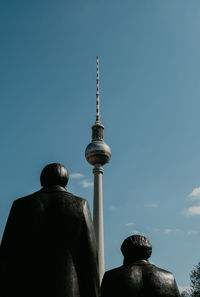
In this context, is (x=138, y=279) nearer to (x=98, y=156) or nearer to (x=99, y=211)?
(x=99, y=211)

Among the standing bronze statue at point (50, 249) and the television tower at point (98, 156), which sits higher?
the television tower at point (98, 156)

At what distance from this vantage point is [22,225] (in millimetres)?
4246

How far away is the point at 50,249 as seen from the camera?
13.3 ft

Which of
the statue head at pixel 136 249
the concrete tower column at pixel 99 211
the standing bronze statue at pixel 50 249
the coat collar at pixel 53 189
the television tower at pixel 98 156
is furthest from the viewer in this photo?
the television tower at pixel 98 156

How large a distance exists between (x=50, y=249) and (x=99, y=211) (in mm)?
42821

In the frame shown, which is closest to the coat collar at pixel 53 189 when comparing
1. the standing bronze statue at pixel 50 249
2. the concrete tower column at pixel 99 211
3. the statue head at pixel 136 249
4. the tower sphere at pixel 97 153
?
the standing bronze statue at pixel 50 249

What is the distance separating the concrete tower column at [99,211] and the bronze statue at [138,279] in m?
40.2

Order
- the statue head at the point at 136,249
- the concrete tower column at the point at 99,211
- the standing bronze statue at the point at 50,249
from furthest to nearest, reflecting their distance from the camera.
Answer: the concrete tower column at the point at 99,211 → the statue head at the point at 136,249 → the standing bronze statue at the point at 50,249

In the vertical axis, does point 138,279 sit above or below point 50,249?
below

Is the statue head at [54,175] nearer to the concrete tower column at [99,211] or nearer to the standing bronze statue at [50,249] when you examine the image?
the standing bronze statue at [50,249]

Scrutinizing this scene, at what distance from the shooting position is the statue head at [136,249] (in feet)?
13.9

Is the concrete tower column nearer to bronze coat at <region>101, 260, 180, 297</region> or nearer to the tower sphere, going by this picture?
the tower sphere

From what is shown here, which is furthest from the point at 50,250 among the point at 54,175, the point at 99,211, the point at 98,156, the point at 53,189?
the point at 98,156

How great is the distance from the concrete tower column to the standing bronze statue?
132 ft
